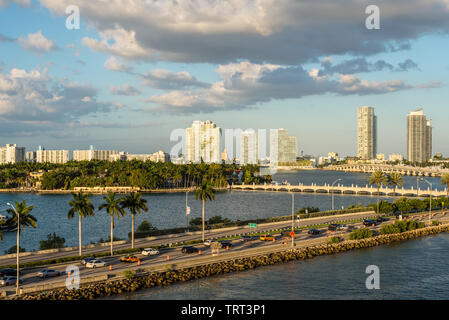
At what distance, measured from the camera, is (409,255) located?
7094 centimetres

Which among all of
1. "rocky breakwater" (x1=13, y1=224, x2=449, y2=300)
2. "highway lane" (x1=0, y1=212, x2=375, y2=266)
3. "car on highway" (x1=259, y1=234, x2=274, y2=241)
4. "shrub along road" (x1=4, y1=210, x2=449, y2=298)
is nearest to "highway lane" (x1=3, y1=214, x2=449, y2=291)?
"shrub along road" (x1=4, y1=210, x2=449, y2=298)

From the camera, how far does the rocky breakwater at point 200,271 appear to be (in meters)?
45.2

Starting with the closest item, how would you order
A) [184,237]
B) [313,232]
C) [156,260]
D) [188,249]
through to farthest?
[156,260] → [188,249] → [184,237] → [313,232]

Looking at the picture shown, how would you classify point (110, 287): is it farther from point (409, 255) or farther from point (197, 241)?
point (409, 255)

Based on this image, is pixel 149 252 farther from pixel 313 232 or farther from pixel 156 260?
pixel 313 232

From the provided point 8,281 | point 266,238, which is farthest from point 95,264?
point 266,238

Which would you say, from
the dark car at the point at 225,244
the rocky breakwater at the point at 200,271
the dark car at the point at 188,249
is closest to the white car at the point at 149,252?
the dark car at the point at 188,249

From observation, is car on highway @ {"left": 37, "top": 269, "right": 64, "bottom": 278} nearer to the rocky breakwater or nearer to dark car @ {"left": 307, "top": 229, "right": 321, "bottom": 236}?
the rocky breakwater

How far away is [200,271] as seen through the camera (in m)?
55.0

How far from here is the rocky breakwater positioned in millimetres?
45250
